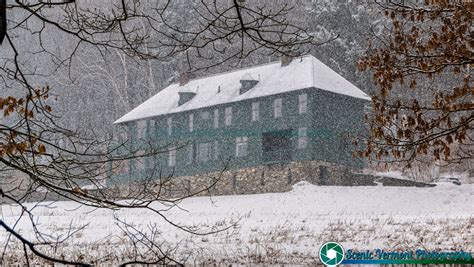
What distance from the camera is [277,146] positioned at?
4516 cm

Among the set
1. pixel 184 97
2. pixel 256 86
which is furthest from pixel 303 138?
pixel 184 97

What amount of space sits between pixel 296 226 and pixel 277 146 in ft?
78.8

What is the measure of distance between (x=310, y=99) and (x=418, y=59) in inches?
1323

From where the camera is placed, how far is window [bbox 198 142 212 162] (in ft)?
157

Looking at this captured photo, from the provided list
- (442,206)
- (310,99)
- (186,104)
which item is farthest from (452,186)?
(186,104)

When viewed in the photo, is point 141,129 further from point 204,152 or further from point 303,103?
point 303,103

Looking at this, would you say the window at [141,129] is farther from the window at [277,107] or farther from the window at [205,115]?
the window at [277,107]

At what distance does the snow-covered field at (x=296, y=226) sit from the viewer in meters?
12.9

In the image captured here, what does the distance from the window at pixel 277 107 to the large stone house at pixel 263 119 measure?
0.07 m

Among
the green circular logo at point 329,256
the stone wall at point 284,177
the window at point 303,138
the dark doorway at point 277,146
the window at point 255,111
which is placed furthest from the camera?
the window at point 255,111

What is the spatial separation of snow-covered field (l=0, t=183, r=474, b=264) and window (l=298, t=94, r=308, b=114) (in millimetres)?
5506

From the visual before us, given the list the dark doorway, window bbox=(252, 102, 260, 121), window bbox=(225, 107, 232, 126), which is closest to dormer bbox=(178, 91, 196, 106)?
window bbox=(225, 107, 232, 126)

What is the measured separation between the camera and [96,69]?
65062mm

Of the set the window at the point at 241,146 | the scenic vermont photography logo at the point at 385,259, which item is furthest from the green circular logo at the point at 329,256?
the window at the point at 241,146
